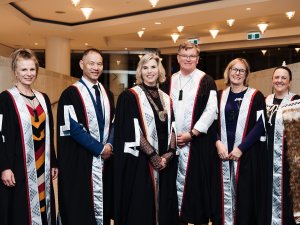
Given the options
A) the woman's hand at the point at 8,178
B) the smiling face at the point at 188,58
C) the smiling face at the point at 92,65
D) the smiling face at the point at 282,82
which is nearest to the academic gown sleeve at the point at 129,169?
the smiling face at the point at 92,65

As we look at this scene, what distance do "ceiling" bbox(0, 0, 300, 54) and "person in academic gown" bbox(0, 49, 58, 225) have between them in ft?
21.9

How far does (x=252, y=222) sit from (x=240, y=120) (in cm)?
89

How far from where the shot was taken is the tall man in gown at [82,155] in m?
3.55

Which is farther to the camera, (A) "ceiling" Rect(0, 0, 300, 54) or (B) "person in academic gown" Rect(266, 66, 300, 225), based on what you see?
(A) "ceiling" Rect(0, 0, 300, 54)

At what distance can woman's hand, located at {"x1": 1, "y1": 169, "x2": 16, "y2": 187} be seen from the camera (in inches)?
125

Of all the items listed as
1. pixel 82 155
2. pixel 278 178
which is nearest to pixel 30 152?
pixel 82 155

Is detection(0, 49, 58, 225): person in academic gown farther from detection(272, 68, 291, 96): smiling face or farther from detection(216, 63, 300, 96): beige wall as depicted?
detection(216, 63, 300, 96): beige wall

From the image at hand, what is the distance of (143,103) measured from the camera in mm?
3564

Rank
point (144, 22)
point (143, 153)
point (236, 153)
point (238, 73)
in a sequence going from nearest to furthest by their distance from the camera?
point (143, 153) < point (236, 153) < point (238, 73) < point (144, 22)

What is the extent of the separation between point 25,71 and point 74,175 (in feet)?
3.04

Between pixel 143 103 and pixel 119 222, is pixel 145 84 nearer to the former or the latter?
pixel 143 103

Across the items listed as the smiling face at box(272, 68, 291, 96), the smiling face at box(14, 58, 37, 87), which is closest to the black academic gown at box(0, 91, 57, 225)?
the smiling face at box(14, 58, 37, 87)

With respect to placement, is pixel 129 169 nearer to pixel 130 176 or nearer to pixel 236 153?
pixel 130 176

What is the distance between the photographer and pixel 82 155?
3582 millimetres
